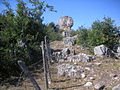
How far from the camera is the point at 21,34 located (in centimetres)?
1439

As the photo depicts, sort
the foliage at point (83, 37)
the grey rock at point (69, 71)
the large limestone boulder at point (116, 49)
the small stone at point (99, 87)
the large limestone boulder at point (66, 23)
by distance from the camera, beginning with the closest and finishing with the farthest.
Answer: the small stone at point (99, 87) < the grey rock at point (69, 71) < the large limestone boulder at point (116, 49) < the foliage at point (83, 37) < the large limestone boulder at point (66, 23)

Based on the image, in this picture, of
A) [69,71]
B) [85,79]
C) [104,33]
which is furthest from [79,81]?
[104,33]

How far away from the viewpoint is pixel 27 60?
13703 mm

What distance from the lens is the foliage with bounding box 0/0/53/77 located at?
38.6ft

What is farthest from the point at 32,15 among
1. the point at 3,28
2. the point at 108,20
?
the point at 108,20

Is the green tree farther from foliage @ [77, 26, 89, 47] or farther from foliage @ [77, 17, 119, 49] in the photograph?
foliage @ [77, 26, 89, 47]

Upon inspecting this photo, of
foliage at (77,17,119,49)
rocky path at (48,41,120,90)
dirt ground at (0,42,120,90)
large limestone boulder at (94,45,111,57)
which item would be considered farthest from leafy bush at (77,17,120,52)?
dirt ground at (0,42,120,90)

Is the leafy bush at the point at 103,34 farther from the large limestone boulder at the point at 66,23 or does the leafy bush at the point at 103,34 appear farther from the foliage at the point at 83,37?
the large limestone boulder at the point at 66,23

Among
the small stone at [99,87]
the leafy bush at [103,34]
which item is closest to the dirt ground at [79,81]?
the small stone at [99,87]

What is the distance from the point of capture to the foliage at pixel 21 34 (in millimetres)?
11766

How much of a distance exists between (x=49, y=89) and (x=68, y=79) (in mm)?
1972

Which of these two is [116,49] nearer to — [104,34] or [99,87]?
[104,34]

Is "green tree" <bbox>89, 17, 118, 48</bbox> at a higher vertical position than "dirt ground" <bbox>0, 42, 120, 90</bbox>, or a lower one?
Result: higher

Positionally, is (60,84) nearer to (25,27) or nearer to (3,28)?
(25,27)
